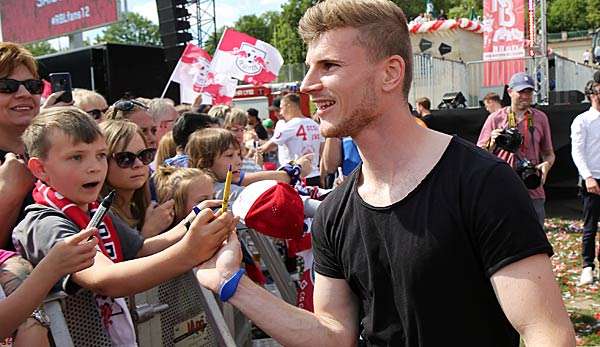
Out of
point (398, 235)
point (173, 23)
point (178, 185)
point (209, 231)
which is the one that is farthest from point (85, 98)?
point (173, 23)

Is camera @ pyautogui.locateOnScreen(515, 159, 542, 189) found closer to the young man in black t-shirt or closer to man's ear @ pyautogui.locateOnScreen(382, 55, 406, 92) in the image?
the young man in black t-shirt

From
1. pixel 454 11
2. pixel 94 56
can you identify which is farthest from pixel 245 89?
pixel 454 11

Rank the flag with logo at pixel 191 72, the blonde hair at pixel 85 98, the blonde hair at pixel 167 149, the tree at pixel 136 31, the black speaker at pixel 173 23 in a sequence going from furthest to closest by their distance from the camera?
1. the tree at pixel 136 31
2. the black speaker at pixel 173 23
3. the flag with logo at pixel 191 72
4. the blonde hair at pixel 167 149
5. the blonde hair at pixel 85 98

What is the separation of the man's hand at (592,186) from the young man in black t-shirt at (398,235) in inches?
205

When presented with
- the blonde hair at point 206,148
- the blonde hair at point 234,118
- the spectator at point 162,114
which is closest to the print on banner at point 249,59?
the blonde hair at point 234,118

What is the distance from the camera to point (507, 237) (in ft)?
5.02

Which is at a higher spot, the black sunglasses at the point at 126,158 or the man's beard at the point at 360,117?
the man's beard at the point at 360,117

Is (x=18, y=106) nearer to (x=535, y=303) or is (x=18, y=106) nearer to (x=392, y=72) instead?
(x=392, y=72)

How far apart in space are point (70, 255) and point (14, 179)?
2.11 feet

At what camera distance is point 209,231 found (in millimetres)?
1756

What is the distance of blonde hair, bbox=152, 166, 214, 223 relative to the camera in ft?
11.2

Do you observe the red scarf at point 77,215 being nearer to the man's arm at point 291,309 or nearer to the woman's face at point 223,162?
the man's arm at point 291,309

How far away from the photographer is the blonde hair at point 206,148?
4043 millimetres

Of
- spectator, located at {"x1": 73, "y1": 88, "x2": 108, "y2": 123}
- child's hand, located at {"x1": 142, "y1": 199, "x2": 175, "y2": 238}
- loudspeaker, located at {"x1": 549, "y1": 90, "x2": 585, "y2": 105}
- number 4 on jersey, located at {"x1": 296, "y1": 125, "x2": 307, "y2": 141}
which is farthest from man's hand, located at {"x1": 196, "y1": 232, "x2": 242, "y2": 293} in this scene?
loudspeaker, located at {"x1": 549, "y1": 90, "x2": 585, "y2": 105}
